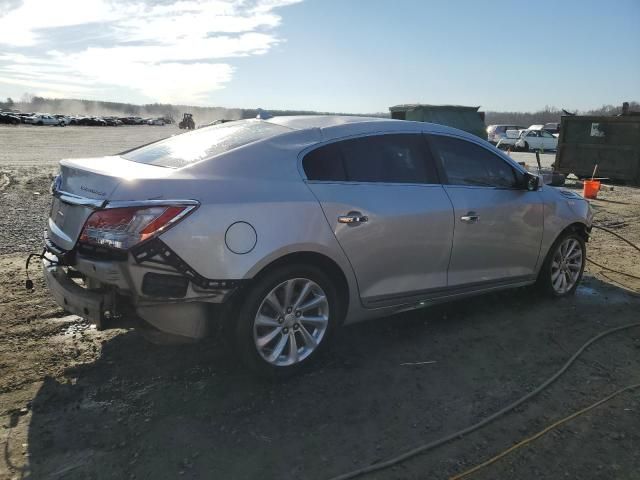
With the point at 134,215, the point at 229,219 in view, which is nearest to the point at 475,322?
the point at 229,219

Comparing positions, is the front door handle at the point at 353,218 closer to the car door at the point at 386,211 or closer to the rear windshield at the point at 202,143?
the car door at the point at 386,211

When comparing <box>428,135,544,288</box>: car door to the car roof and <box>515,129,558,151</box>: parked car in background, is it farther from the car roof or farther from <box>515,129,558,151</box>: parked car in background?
<box>515,129,558,151</box>: parked car in background

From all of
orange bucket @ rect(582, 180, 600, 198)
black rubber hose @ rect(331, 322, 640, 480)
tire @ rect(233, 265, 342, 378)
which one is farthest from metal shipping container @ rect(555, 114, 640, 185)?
tire @ rect(233, 265, 342, 378)

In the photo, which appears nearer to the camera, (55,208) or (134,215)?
(134,215)

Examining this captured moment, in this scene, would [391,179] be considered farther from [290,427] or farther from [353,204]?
[290,427]

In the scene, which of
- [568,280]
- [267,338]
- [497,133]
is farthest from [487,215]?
[497,133]

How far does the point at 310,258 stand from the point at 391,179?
929mm

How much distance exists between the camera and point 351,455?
280cm

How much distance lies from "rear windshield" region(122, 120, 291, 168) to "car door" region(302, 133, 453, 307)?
0.48 meters

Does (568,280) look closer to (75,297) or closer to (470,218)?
(470,218)

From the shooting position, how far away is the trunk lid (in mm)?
3119

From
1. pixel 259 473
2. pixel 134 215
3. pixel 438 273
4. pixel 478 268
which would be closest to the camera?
pixel 259 473

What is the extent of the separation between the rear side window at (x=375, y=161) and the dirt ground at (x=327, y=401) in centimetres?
130

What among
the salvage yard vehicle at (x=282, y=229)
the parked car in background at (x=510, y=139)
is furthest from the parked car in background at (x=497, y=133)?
the salvage yard vehicle at (x=282, y=229)
